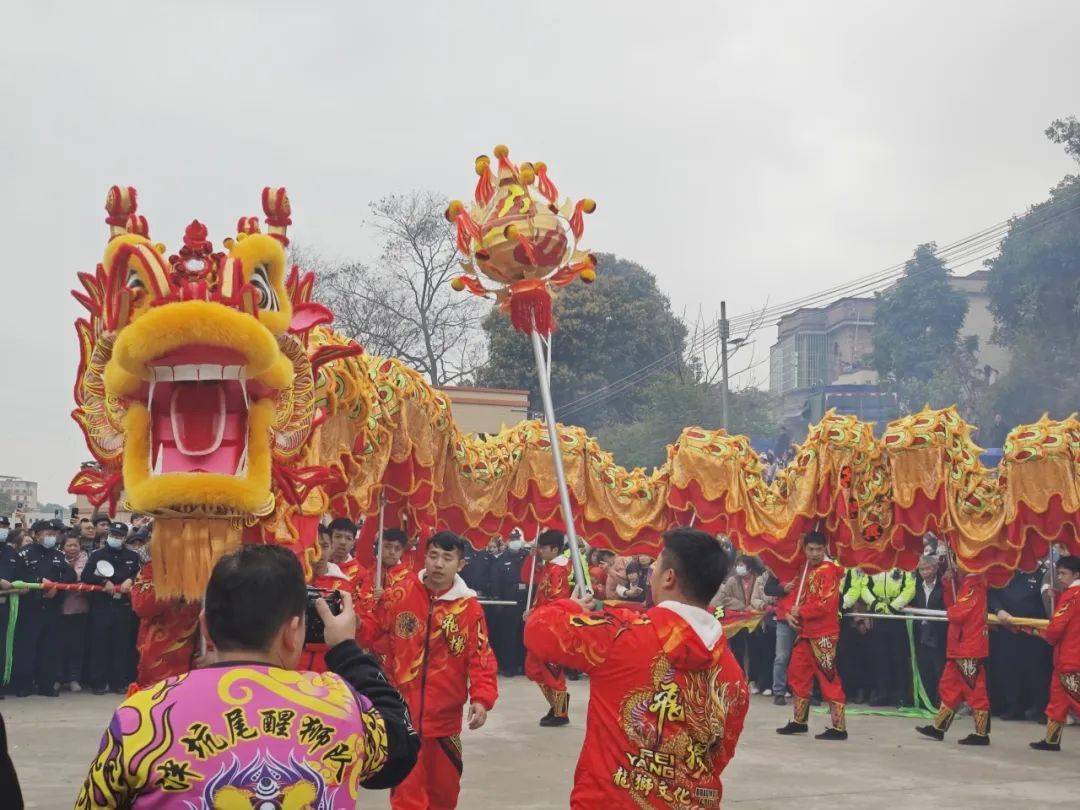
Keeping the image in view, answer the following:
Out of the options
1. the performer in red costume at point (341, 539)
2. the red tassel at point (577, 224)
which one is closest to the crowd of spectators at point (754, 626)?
the performer in red costume at point (341, 539)

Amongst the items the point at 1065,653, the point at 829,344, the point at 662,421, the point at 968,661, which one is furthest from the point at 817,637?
the point at 829,344

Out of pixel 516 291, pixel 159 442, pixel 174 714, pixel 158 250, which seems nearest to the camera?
pixel 174 714

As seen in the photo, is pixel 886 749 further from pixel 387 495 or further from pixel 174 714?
pixel 174 714

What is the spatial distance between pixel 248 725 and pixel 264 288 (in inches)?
113

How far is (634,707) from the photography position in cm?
326

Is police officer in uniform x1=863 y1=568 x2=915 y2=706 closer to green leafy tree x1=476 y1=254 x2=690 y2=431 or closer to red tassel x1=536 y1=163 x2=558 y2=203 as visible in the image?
red tassel x1=536 y1=163 x2=558 y2=203

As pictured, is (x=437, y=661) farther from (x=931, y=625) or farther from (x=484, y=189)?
(x=931, y=625)

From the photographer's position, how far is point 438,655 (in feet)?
16.3

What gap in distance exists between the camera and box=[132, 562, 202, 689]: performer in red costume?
4.62 meters

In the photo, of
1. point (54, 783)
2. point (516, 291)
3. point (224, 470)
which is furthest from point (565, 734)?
point (224, 470)

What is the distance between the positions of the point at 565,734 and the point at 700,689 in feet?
18.6

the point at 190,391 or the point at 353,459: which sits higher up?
the point at 190,391

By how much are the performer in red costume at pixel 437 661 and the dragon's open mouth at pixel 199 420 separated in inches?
40.0

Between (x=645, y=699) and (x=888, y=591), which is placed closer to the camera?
(x=645, y=699)
